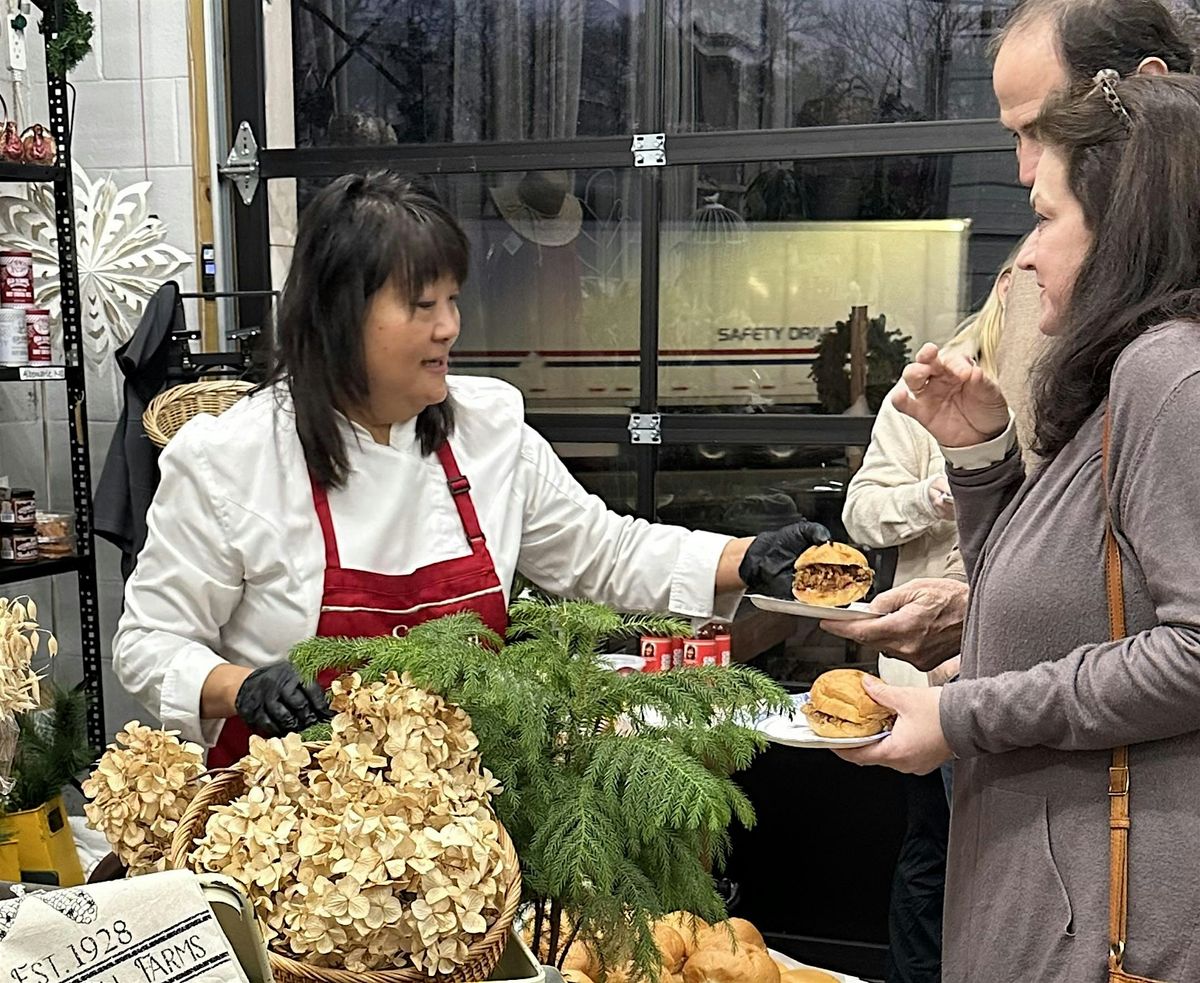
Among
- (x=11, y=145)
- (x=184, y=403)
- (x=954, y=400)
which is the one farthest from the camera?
(x=184, y=403)

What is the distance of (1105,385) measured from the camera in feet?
4.09

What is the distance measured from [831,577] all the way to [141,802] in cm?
108

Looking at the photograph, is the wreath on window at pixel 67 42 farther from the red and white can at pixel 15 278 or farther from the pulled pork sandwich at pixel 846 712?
the pulled pork sandwich at pixel 846 712

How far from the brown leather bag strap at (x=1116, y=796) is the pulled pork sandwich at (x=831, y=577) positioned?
25.8 inches

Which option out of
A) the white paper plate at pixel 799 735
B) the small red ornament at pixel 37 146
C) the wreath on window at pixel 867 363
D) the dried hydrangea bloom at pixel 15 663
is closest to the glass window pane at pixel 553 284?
the wreath on window at pixel 867 363

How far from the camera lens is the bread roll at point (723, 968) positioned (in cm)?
161

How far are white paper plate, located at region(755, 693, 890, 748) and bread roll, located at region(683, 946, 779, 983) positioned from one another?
0.87 feet

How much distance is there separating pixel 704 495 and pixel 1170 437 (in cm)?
225

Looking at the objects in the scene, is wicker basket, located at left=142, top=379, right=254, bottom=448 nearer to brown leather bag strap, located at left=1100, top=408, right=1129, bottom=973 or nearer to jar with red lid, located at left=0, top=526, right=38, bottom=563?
jar with red lid, located at left=0, top=526, right=38, bottom=563

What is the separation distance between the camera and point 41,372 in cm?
299

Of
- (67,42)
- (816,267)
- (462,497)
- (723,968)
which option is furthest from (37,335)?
(723,968)

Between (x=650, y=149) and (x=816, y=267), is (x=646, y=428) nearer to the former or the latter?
(x=816, y=267)

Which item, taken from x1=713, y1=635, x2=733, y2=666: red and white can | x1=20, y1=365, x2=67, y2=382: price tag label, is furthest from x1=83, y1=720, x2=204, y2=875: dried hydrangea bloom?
x1=20, y1=365, x2=67, y2=382: price tag label

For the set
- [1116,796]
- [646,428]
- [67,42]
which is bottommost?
[1116,796]
